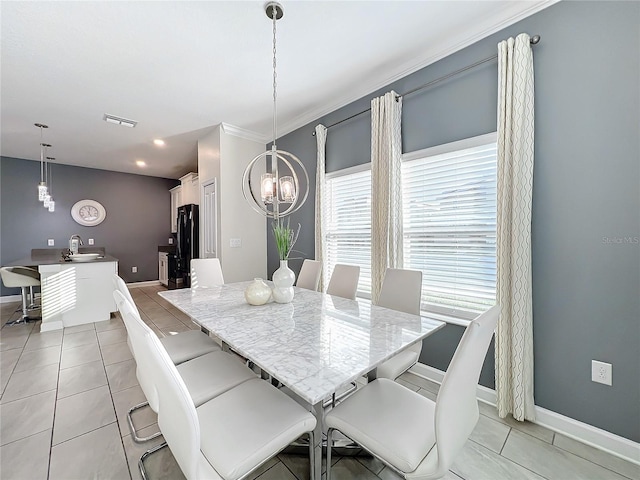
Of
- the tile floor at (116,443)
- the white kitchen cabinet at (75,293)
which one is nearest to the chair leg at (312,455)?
the tile floor at (116,443)

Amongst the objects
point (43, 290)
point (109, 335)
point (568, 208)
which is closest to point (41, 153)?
point (43, 290)

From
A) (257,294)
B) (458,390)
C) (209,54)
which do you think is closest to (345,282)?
(257,294)

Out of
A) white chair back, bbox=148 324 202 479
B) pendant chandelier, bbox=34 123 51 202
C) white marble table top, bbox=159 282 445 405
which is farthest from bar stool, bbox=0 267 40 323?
white chair back, bbox=148 324 202 479

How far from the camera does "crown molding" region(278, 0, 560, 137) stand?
5.94ft

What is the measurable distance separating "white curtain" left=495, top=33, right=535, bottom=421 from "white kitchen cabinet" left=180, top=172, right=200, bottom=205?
5015mm

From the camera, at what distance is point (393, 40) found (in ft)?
7.04

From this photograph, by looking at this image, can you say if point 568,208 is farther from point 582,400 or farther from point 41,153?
point 41,153

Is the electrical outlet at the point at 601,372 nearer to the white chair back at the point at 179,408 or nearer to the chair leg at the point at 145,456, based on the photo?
the white chair back at the point at 179,408

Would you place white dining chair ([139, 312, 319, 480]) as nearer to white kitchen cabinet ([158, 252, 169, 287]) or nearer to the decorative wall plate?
white kitchen cabinet ([158, 252, 169, 287])

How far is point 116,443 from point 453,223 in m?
2.79

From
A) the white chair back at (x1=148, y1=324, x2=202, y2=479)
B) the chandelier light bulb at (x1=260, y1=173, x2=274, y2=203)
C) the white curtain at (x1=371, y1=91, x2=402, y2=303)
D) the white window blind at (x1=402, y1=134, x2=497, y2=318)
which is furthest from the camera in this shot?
the white curtain at (x1=371, y1=91, x2=402, y2=303)

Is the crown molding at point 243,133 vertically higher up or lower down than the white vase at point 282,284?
higher up

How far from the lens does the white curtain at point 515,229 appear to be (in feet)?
5.77

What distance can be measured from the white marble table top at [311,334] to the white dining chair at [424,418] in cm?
27
